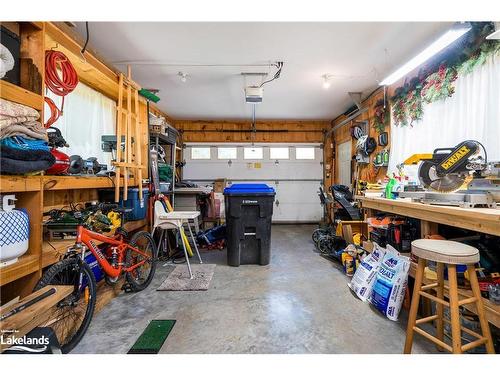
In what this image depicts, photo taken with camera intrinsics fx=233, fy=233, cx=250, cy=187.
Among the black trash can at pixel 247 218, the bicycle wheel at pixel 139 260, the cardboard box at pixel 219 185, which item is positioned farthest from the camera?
the cardboard box at pixel 219 185

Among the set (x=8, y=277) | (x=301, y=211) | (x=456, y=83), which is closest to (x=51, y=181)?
(x=8, y=277)

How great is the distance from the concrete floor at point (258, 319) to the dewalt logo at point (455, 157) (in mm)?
1303

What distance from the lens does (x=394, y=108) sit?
11.9 feet

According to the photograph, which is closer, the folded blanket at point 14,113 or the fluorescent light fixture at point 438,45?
the folded blanket at point 14,113

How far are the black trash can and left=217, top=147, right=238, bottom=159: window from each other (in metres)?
3.50

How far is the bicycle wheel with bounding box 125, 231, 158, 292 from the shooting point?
7.97 ft

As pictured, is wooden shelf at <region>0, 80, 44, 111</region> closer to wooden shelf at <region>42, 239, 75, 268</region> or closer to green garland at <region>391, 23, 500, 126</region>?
wooden shelf at <region>42, 239, 75, 268</region>

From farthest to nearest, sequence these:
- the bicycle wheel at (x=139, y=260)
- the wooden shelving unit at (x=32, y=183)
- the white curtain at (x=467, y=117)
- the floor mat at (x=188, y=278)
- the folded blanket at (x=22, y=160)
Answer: the floor mat at (x=188, y=278), the bicycle wheel at (x=139, y=260), the white curtain at (x=467, y=117), the wooden shelving unit at (x=32, y=183), the folded blanket at (x=22, y=160)

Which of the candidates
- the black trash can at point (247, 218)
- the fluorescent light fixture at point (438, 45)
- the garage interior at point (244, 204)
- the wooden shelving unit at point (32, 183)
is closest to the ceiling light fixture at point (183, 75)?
the garage interior at point (244, 204)

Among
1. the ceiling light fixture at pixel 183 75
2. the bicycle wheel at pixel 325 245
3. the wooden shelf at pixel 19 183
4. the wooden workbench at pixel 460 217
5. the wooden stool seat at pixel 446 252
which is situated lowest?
the bicycle wheel at pixel 325 245

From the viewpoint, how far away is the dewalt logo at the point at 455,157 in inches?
68.3

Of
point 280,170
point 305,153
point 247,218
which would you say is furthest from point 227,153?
point 247,218

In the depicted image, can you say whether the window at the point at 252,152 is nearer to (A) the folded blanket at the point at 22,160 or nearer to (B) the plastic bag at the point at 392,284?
(B) the plastic bag at the point at 392,284

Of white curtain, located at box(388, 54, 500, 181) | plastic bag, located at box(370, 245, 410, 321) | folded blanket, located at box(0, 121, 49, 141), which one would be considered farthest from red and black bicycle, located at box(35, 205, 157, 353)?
white curtain, located at box(388, 54, 500, 181)
